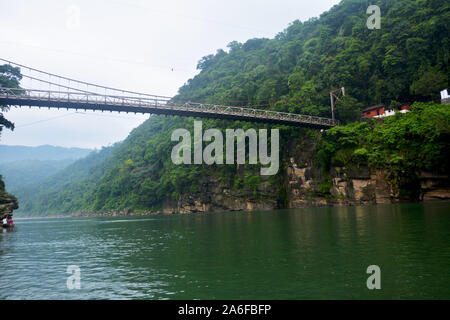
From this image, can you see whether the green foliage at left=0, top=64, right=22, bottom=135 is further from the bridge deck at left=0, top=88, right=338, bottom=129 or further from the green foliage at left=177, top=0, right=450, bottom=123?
the green foliage at left=177, top=0, right=450, bottom=123

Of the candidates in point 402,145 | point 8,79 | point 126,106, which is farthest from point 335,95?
point 8,79

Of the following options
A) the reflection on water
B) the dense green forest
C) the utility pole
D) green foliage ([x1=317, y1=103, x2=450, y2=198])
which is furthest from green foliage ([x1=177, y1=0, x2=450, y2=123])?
the reflection on water

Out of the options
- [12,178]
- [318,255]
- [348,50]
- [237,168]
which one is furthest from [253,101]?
[12,178]

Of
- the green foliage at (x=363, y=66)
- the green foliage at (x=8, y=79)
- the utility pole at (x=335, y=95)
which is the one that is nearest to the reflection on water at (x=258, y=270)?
the green foliage at (x=8, y=79)

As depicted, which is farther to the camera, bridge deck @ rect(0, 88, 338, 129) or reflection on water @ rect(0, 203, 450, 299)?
bridge deck @ rect(0, 88, 338, 129)

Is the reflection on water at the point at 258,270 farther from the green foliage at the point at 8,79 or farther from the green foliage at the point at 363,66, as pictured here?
the green foliage at the point at 363,66

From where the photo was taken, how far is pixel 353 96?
144ft

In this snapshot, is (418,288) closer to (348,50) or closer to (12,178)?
(348,50)

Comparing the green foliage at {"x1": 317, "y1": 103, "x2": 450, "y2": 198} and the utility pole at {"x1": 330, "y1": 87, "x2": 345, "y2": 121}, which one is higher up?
the utility pole at {"x1": 330, "y1": 87, "x2": 345, "y2": 121}

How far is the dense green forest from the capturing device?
31516 mm

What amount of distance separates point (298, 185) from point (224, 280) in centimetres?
3582

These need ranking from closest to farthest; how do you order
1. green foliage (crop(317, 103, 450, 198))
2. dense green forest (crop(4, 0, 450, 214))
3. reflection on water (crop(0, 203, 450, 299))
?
1. reflection on water (crop(0, 203, 450, 299))
2. green foliage (crop(317, 103, 450, 198))
3. dense green forest (crop(4, 0, 450, 214))

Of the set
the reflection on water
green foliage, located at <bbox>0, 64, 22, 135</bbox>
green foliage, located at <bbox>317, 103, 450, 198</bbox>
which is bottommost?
the reflection on water

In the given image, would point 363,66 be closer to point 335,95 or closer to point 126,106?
point 335,95
